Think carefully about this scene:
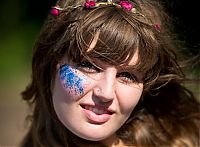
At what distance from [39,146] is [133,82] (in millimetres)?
516

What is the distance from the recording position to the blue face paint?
5.14ft

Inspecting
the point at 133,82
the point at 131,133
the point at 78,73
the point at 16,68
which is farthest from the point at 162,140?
the point at 16,68

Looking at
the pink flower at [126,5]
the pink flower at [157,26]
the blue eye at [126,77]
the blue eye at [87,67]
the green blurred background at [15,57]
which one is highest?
the pink flower at [126,5]

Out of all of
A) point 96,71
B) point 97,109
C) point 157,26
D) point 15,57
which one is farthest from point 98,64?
point 15,57

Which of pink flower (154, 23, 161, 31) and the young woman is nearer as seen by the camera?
the young woman

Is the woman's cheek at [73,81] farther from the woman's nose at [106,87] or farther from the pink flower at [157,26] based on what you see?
the pink flower at [157,26]

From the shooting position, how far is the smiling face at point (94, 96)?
1.55 metres

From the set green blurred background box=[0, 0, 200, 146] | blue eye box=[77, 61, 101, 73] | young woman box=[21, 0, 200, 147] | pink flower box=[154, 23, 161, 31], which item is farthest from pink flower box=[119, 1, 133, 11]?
green blurred background box=[0, 0, 200, 146]

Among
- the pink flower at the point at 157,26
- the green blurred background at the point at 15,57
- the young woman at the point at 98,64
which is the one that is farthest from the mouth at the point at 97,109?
the green blurred background at the point at 15,57

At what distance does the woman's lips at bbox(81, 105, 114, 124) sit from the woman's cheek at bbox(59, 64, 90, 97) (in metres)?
0.06

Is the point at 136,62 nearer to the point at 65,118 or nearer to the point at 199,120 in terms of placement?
the point at 65,118

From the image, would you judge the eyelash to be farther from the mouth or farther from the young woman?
the mouth

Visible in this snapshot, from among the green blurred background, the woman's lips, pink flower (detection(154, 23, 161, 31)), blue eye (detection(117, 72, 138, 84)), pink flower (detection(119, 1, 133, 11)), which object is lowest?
the green blurred background

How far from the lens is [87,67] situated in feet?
5.17
